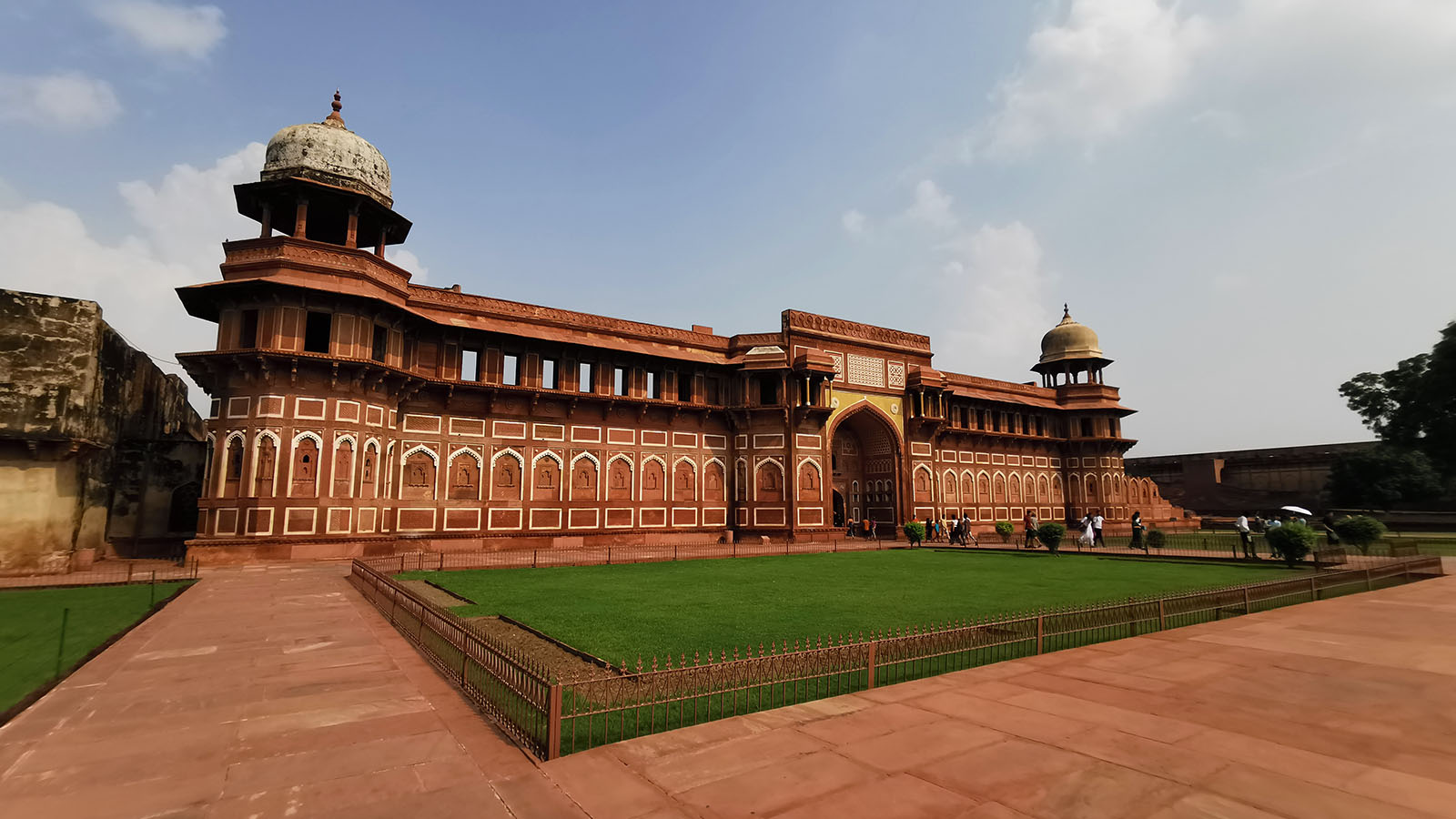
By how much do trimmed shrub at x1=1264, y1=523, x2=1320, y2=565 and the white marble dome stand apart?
89.7 feet

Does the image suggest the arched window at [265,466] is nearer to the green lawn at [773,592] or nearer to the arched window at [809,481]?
the green lawn at [773,592]

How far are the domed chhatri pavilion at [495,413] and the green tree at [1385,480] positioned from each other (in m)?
24.5

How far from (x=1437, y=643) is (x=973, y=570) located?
998cm

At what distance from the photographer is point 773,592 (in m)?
12.9

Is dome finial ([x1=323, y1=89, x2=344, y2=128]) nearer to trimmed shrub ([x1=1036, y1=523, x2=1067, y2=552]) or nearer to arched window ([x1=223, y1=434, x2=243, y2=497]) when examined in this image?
arched window ([x1=223, y1=434, x2=243, y2=497])

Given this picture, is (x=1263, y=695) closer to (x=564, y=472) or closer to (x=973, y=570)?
(x=973, y=570)

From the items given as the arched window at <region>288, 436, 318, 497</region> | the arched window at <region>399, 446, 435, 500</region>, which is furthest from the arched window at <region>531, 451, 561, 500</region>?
the arched window at <region>288, 436, 318, 497</region>

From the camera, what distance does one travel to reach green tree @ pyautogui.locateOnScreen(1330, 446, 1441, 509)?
38844 millimetres

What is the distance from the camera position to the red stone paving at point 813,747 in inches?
144

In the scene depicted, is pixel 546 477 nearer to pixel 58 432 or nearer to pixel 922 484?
pixel 58 432

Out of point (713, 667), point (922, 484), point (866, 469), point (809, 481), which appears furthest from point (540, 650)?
point (922, 484)

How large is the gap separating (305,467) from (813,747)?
1846 cm

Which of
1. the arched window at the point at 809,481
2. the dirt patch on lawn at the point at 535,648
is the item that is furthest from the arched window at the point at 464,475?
the arched window at the point at 809,481

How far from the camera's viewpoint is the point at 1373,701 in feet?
18.2
